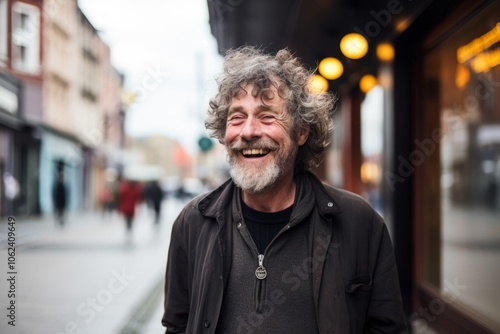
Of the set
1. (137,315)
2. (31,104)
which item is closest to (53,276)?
(137,315)

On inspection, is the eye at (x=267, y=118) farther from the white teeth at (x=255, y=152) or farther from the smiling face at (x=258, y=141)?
the white teeth at (x=255, y=152)

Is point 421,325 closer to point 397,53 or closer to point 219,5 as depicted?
point 397,53

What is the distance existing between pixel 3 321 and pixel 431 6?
14.2 ft

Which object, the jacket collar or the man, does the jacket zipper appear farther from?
the jacket collar

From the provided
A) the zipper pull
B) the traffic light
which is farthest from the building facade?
the zipper pull

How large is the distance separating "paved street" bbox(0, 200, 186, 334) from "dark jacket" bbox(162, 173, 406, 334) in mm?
1686

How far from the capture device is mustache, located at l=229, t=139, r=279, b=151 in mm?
2393

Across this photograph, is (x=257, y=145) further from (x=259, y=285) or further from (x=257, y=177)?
(x=259, y=285)

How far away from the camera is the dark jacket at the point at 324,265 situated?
224 cm

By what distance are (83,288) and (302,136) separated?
6128mm

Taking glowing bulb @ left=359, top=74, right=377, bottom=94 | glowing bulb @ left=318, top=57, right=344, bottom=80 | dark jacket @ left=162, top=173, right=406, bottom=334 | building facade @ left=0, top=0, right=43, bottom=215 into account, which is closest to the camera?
dark jacket @ left=162, top=173, right=406, bottom=334

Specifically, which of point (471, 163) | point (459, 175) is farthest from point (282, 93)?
point (459, 175)

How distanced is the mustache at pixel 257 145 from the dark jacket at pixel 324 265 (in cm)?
23

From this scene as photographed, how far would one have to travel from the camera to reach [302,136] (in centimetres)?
262
